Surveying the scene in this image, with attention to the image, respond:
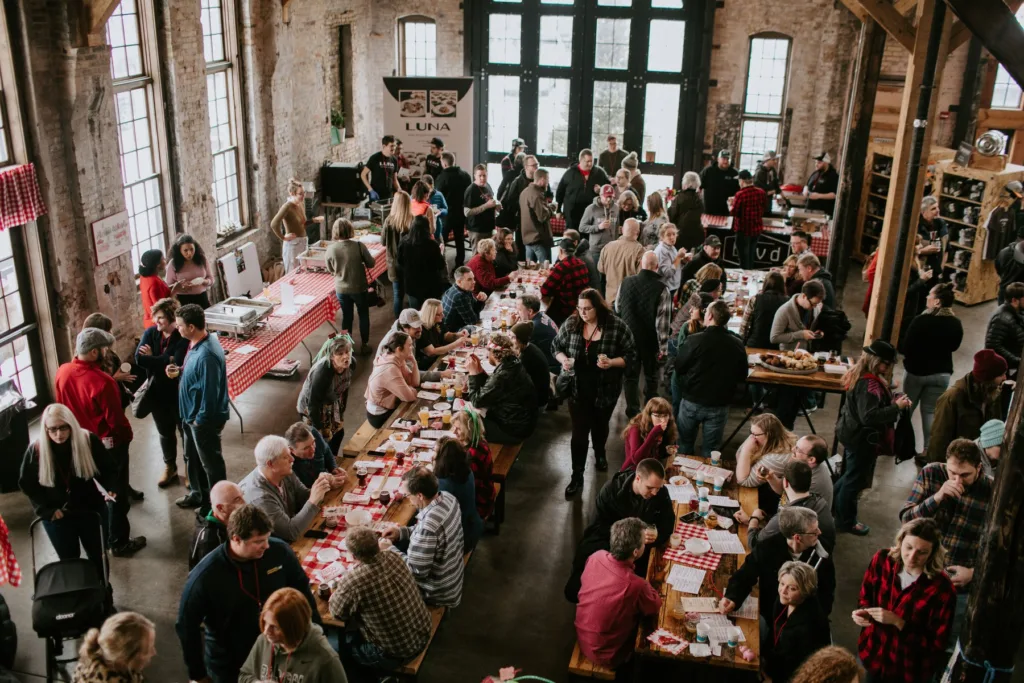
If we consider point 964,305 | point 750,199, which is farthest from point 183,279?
point 964,305

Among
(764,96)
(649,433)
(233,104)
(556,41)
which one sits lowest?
(649,433)

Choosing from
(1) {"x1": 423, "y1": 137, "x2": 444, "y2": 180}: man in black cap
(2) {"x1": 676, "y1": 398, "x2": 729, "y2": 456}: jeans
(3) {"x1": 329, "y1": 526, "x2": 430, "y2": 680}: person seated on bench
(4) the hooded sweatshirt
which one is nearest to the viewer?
(4) the hooded sweatshirt

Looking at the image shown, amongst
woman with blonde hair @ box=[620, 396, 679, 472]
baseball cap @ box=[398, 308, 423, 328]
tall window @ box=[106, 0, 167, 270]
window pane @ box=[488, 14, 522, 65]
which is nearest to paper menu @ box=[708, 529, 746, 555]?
woman with blonde hair @ box=[620, 396, 679, 472]

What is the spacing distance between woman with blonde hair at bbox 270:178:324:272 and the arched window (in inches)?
341

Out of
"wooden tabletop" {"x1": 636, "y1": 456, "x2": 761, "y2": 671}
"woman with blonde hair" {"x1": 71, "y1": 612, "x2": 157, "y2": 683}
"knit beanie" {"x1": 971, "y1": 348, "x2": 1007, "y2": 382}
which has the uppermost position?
"knit beanie" {"x1": 971, "y1": 348, "x2": 1007, "y2": 382}

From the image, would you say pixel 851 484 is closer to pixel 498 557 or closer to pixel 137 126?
pixel 498 557

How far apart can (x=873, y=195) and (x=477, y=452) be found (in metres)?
10.6

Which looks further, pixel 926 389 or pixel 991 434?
pixel 926 389

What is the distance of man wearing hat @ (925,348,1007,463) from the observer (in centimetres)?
691

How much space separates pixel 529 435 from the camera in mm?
8078

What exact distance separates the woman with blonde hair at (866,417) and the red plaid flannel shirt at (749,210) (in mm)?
5576

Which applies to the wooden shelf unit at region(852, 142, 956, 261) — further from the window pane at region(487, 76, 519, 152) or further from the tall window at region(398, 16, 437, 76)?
the tall window at region(398, 16, 437, 76)

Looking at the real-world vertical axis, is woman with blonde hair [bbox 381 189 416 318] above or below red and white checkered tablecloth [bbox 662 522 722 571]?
above

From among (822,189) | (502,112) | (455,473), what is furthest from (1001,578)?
(502,112)
